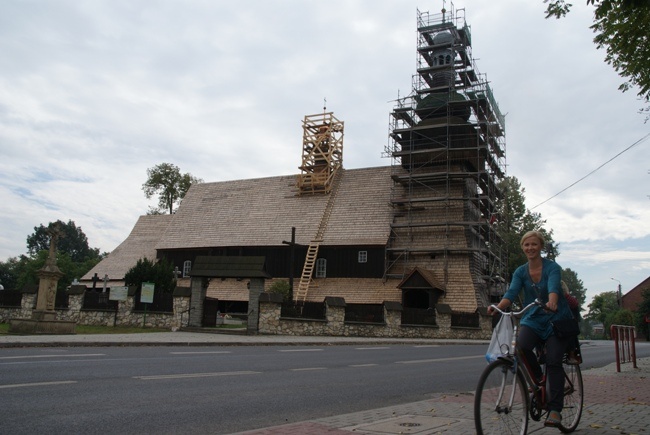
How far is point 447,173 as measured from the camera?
124 ft

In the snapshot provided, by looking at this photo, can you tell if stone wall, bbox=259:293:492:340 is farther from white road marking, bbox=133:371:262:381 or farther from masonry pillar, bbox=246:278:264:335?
white road marking, bbox=133:371:262:381

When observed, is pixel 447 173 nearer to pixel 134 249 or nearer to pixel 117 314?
pixel 117 314

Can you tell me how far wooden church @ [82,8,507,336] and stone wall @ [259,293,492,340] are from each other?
221 cm

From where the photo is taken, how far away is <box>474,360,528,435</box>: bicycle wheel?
501 centimetres

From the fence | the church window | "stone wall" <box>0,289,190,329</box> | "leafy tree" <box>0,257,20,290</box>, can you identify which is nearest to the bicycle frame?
the fence

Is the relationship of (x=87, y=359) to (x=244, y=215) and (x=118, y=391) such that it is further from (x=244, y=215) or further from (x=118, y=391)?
(x=244, y=215)

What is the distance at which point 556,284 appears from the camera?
18.5ft

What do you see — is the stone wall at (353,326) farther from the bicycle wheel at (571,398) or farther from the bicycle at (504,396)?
the bicycle at (504,396)

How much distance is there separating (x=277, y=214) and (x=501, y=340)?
39.8m

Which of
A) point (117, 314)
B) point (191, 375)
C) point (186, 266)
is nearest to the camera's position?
point (191, 375)

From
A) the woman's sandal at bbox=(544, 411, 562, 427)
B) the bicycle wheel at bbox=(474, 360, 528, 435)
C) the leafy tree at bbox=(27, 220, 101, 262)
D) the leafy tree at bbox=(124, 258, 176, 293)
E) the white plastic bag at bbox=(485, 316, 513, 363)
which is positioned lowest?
the woman's sandal at bbox=(544, 411, 562, 427)

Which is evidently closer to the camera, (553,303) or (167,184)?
(553,303)

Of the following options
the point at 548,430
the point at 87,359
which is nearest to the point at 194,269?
the point at 87,359

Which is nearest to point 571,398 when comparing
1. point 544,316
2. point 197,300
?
point 544,316
